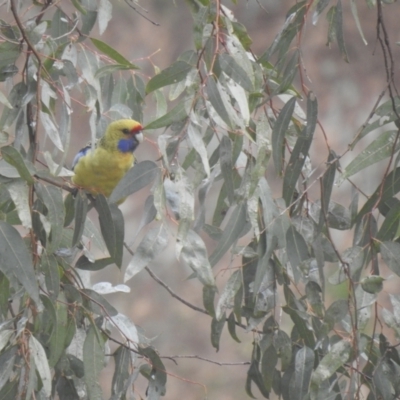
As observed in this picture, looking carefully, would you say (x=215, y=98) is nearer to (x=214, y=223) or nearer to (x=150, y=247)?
(x=150, y=247)

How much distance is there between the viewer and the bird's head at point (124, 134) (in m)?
2.18

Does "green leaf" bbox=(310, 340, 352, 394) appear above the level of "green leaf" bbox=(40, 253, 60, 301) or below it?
above

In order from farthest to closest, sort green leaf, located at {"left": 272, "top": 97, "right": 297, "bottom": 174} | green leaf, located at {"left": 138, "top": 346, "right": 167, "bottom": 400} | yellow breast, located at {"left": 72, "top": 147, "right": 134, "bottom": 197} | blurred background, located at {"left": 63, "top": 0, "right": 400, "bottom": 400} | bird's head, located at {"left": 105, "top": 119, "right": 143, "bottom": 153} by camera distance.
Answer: blurred background, located at {"left": 63, "top": 0, "right": 400, "bottom": 400} → bird's head, located at {"left": 105, "top": 119, "right": 143, "bottom": 153} → yellow breast, located at {"left": 72, "top": 147, "right": 134, "bottom": 197} → green leaf, located at {"left": 138, "top": 346, "right": 167, "bottom": 400} → green leaf, located at {"left": 272, "top": 97, "right": 297, "bottom": 174}

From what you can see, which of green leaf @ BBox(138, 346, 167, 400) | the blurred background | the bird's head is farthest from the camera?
the blurred background

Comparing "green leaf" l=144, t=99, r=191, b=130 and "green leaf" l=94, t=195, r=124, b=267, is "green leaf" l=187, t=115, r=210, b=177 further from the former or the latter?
"green leaf" l=94, t=195, r=124, b=267

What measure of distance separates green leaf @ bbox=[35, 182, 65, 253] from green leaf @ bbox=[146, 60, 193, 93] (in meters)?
0.25

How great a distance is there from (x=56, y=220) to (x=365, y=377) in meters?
0.61

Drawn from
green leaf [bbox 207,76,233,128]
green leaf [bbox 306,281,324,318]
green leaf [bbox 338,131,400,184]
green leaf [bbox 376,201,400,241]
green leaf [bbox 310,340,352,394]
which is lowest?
→ green leaf [bbox 310,340,352,394]

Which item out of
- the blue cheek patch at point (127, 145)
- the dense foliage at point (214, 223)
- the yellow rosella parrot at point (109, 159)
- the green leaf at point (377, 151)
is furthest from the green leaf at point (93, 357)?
the blue cheek patch at point (127, 145)

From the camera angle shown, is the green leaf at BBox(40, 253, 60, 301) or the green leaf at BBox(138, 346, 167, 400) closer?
the green leaf at BBox(40, 253, 60, 301)

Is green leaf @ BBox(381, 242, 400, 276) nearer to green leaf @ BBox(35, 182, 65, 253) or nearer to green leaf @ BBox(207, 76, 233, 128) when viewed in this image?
green leaf @ BBox(207, 76, 233, 128)

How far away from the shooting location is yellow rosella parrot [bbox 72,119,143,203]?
6.82ft

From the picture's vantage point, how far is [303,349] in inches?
54.3

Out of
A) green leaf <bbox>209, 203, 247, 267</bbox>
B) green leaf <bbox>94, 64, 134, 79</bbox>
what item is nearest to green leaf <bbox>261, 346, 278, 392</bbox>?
green leaf <bbox>209, 203, 247, 267</bbox>
